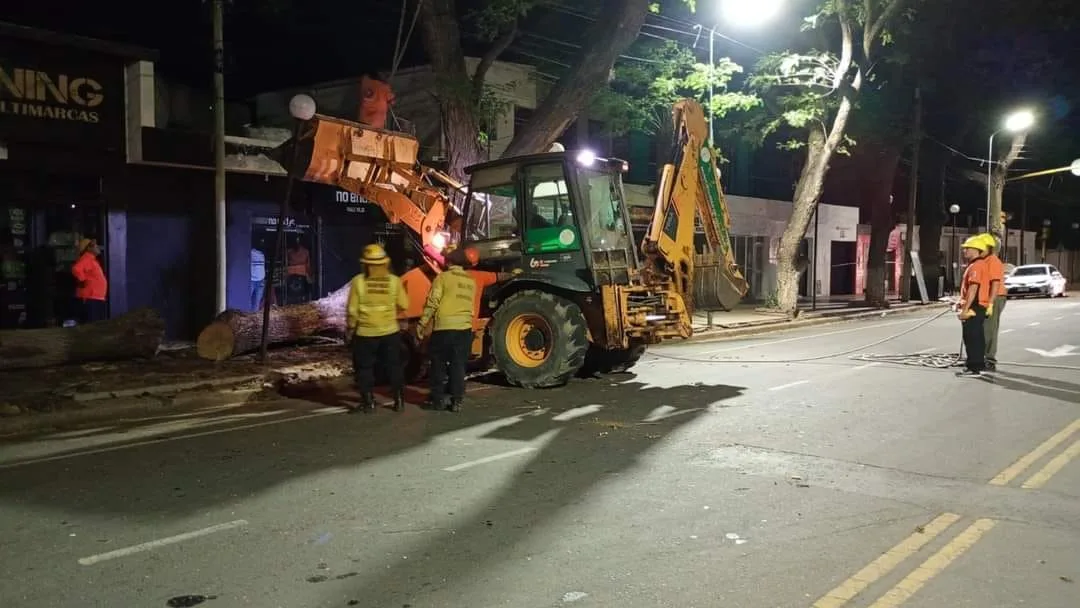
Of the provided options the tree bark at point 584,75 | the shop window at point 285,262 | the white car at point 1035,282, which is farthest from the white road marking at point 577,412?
the white car at point 1035,282

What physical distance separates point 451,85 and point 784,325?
11.5 meters

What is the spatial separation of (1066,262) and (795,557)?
69.2 metres

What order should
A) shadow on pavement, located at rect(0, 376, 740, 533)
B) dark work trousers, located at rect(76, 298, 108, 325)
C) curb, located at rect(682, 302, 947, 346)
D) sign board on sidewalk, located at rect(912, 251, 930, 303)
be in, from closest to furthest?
shadow on pavement, located at rect(0, 376, 740, 533) → dark work trousers, located at rect(76, 298, 108, 325) → curb, located at rect(682, 302, 947, 346) → sign board on sidewalk, located at rect(912, 251, 930, 303)

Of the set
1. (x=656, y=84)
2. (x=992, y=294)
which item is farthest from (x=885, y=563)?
(x=656, y=84)

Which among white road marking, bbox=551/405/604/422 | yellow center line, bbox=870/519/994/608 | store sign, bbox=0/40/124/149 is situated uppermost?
store sign, bbox=0/40/124/149

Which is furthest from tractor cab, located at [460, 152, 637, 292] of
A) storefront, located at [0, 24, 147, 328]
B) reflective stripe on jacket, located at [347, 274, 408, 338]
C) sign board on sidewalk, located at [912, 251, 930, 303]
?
sign board on sidewalk, located at [912, 251, 930, 303]

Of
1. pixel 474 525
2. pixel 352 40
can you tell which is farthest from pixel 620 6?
pixel 474 525

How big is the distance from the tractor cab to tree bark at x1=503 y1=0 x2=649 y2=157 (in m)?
4.15

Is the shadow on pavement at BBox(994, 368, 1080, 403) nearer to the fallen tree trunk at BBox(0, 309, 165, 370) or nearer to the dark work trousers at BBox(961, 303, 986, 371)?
the dark work trousers at BBox(961, 303, 986, 371)

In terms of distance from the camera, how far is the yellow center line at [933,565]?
14.3 feet

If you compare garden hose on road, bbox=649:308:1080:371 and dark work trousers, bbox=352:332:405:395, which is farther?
garden hose on road, bbox=649:308:1080:371

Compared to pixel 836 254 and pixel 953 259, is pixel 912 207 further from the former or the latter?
pixel 953 259

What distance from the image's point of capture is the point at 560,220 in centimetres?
1101

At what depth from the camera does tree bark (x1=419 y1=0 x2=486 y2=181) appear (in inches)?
586
